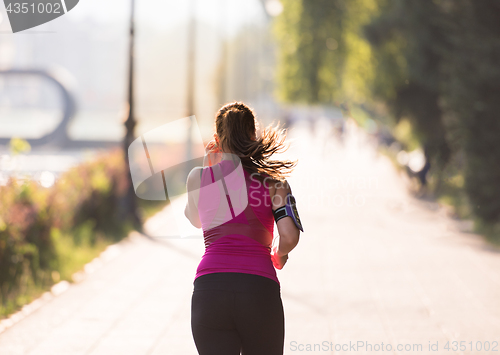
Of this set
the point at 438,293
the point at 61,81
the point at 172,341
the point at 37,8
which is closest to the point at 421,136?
the point at 438,293

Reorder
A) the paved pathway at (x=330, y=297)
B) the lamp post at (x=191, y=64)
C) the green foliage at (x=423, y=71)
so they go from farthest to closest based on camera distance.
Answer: the lamp post at (x=191, y=64) → the green foliage at (x=423, y=71) → the paved pathway at (x=330, y=297)

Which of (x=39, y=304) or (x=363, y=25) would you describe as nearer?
(x=39, y=304)

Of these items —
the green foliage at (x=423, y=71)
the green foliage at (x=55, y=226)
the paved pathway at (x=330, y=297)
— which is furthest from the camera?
the green foliage at (x=423, y=71)

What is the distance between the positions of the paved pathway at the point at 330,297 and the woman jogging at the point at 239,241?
2.43 feet

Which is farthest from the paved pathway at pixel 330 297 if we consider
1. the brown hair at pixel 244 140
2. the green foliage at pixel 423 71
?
the green foliage at pixel 423 71

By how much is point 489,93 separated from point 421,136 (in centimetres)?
638

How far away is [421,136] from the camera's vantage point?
17.0 m

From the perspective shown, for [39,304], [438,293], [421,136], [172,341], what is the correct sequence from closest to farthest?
[172,341] < [39,304] < [438,293] < [421,136]

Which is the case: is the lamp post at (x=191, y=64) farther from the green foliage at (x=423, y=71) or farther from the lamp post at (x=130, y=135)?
the green foliage at (x=423, y=71)

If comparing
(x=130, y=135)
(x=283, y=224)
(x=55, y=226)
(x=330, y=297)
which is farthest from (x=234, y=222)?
(x=130, y=135)

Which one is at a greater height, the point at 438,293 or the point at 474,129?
the point at 474,129

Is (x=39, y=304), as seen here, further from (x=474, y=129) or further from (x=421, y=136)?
(x=421, y=136)

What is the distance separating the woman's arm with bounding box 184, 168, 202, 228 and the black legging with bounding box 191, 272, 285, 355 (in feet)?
1.03

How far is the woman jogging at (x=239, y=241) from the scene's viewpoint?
2717 millimetres
